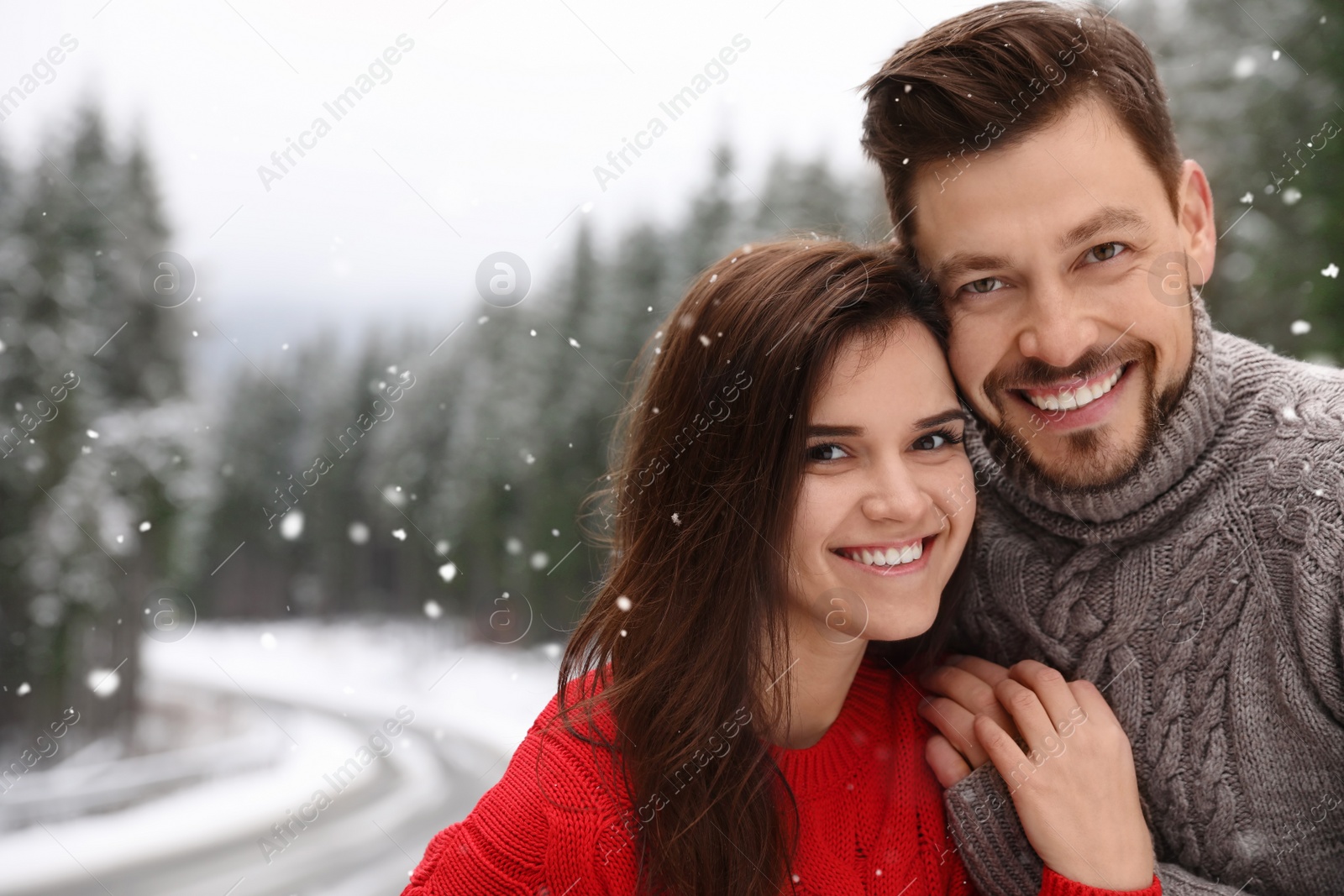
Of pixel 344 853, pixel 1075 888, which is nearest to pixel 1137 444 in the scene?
pixel 1075 888

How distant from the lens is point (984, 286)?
2.14 m

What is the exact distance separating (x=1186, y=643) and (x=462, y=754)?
12.6m

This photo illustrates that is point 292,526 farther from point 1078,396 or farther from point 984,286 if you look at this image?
point 1078,396

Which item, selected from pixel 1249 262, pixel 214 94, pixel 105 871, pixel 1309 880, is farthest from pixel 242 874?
pixel 214 94

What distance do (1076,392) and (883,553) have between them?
0.55 meters

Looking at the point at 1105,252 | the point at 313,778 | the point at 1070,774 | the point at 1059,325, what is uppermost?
the point at 1105,252

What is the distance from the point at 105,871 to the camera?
28.7 ft

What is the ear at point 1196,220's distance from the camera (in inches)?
87.4

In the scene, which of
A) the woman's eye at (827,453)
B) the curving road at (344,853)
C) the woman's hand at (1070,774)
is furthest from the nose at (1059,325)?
the curving road at (344,853)

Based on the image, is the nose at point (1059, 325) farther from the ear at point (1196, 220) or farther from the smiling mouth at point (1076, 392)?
the ear at point (1196, 220)

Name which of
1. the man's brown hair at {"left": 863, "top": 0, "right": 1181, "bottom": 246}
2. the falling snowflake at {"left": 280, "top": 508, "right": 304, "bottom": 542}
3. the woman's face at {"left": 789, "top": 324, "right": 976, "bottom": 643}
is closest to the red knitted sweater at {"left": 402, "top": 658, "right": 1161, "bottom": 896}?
the woman's face at {"left": 789, "top": 324, "right": 976, "bottom": 643}

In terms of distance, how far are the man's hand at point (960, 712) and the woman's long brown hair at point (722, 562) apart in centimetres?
37

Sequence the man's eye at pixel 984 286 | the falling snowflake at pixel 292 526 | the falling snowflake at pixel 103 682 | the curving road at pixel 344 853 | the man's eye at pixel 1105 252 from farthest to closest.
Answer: the falling snowflake at pixel 292 526 → the falling snowflake at pixel 103 682 → the curving road at pixel 344 853 → the man's eye at pixel 984 286 → the man's eye at pixel 1105 252

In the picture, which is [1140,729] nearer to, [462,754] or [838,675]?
[838,675]
